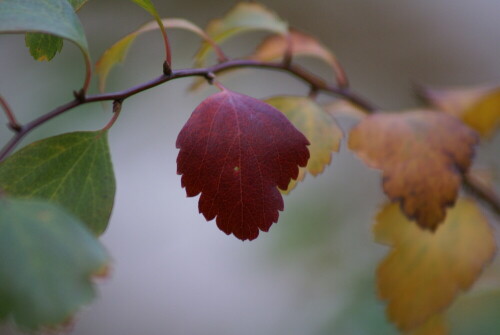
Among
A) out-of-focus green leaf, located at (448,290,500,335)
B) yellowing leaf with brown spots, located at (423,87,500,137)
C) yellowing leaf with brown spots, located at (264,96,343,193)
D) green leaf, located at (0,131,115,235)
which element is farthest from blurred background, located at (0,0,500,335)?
green leaf, located at (0,131,115,235)

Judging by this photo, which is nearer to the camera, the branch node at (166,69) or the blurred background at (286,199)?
the branch node at (166,69)

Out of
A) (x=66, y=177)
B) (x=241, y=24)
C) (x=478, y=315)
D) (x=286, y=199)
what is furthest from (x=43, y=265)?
(x=286, y=199)

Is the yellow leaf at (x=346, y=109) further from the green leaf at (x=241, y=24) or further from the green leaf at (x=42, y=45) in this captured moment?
the green leaf at (x=42, y=45)

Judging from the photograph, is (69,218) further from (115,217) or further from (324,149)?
(115,217)

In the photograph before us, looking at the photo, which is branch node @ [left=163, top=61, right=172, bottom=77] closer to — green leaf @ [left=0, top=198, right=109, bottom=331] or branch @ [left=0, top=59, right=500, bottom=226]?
branch @ [left=0, top=59, right=500, bottom=226]

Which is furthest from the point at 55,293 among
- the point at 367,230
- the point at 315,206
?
the point at 367,230

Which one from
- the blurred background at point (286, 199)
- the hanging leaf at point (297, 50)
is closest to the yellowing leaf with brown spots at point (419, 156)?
the hanging leaf at point (297, 50)
